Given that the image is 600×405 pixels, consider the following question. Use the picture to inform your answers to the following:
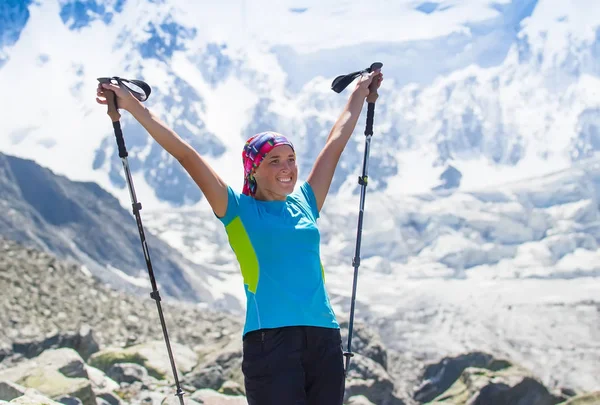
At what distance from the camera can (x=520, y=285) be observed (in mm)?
180500

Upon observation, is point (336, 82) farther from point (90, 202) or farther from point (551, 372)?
point (90, 202)

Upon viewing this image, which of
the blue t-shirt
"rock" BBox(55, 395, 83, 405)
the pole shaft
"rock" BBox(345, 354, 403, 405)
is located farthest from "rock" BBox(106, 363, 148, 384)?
the blue t-shirt

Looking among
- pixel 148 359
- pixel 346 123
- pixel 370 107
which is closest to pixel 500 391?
pixel 148 359

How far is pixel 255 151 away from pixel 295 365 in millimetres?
1052

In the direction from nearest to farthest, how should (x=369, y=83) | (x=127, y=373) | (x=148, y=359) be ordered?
(x=369, y=83), (x=127, y=373), (x=148, y=359)

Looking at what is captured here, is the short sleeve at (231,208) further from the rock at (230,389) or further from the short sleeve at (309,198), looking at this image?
the rock at (230,389)

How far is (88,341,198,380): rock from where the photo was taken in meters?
13.5

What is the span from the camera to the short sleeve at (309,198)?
475 centimetres

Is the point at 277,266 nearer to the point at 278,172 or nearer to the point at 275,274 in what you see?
the point at 275,274

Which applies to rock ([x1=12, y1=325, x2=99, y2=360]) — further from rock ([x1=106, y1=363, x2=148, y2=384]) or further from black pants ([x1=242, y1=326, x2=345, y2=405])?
black pants ([x1=242, y1=326, x2=345, y2=405])

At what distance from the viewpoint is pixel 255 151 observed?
14.7 ft

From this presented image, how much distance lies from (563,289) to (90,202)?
283 ft

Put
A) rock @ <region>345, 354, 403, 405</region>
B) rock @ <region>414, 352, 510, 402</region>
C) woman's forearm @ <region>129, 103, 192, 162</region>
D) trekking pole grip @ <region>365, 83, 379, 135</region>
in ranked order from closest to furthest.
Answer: woman's forearm @ <region>129, 103, 192, 162</region> → trekking pole grip @ <region>365, 83, 379, 135</region> → rock @ <region>345, 354, 403, 405</region> → rock @ <region>414, 352, 510, 402</region>

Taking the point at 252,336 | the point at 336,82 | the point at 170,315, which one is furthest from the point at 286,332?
the point at 170,315
